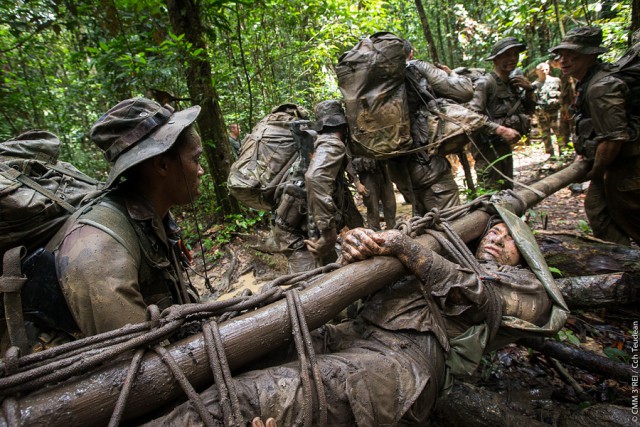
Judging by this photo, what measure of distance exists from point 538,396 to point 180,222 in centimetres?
910

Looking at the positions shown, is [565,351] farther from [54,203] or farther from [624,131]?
[54,203]

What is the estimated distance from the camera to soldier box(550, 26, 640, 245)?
169 inches

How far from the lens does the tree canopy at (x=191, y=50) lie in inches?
249

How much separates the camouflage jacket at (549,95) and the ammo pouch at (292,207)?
9.72 meters

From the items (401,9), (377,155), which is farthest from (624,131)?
(401,9)

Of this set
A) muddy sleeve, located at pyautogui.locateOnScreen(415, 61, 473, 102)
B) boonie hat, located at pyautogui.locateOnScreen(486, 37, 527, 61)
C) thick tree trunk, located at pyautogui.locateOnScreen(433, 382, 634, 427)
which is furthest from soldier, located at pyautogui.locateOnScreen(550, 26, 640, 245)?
thick tree trunk, located at pyautogui.locateOnScreen(433, 382, 634, 427)

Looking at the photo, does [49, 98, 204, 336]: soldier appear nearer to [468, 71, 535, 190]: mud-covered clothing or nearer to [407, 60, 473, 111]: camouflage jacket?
[407, 60, 473, 111]: camouflage jacket

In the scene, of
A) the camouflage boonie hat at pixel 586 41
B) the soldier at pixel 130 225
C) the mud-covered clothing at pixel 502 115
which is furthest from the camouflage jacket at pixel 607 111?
the soldier at pixel 130 225

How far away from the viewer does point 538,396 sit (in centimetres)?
285

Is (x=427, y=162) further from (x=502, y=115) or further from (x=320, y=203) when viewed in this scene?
(x=502, y=115)

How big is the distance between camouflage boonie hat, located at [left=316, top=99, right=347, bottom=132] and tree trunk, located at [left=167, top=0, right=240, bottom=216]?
3.02 meters

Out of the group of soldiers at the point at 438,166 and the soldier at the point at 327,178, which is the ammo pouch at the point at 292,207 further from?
the soldier at the point at 327,178

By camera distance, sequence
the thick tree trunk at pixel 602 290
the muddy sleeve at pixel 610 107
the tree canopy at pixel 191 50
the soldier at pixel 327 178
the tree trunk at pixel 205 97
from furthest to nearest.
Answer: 1. the tree trunk at pixel 205 97
2. the tree canopy at pixel 191 50
3. the soldier at pixel 327 178
4. the muddy sleeve at pixel 610 107
5. the thick tree trunk at pixel 602 290

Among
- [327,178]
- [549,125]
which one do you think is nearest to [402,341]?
[327,178]
